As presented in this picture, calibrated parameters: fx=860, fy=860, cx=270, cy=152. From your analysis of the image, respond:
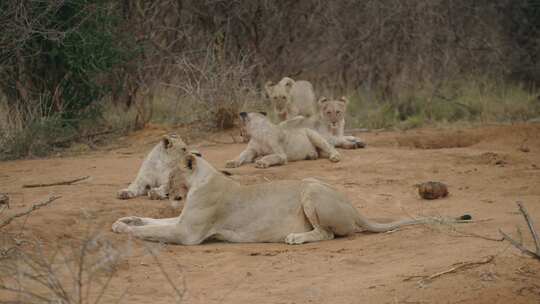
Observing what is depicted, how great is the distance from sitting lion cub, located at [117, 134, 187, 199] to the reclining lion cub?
2.33 feet

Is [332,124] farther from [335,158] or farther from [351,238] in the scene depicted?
[351,238]

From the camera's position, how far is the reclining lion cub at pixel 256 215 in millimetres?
6781

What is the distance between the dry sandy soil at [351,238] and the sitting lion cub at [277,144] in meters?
0.20

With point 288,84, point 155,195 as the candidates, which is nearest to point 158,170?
point 155,195

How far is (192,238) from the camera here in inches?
266

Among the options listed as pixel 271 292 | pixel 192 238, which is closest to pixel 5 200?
pixel 192 238

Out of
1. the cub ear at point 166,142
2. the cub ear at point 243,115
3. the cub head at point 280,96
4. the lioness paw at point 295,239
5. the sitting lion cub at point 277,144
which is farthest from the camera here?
the cub head at point 280,96

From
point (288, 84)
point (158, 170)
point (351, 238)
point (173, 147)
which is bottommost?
point (351, 238)

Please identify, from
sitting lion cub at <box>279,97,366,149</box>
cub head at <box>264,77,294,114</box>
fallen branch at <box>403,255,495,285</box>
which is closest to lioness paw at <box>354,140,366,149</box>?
sitting lion cub at <box>279,97,366,149</box>

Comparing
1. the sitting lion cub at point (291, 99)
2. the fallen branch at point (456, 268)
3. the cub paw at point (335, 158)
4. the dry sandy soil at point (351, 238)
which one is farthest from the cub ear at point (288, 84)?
the fallen branch at point (456, 268)

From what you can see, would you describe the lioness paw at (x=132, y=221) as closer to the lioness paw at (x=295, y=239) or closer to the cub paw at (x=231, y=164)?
the lioness paw at (x=295, y=239)

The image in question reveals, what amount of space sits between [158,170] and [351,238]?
7.00 feet

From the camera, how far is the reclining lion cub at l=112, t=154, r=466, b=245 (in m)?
6.78

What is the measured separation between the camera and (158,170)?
8.03m
